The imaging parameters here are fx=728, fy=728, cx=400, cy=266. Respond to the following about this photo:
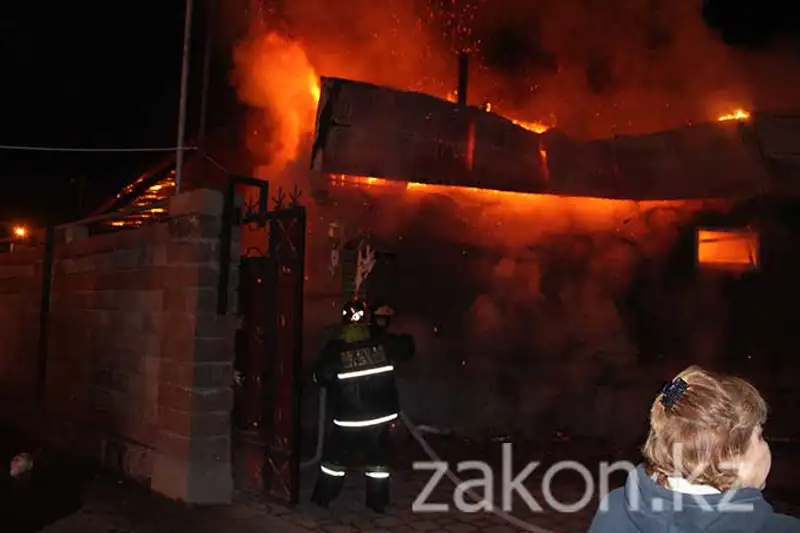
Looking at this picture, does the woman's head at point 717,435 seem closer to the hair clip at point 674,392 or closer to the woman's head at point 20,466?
the hair clip at point 674,392

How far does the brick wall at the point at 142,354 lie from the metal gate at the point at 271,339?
24 cm

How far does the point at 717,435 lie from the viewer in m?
1.77

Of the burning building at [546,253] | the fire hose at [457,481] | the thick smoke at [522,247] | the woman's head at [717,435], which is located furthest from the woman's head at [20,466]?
the woman's head at [717,435]

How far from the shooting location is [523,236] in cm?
955

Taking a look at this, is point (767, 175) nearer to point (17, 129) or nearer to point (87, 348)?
point (87, 348)

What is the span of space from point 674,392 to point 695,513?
0.96 feet

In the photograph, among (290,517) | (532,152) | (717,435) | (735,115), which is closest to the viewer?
(717,435)

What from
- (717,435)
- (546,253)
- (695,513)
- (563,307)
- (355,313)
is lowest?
(695,513)

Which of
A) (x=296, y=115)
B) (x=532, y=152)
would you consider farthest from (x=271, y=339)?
(x=532, y=152)

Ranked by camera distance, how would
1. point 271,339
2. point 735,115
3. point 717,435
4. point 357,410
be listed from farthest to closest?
1. point 735,115
2. point 271,339
3. point 357,410
4. point 717,435

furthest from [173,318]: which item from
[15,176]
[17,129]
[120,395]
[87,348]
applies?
[15,176]

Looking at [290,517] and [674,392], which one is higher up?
[674,392]

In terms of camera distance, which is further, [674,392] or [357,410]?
[357,410]

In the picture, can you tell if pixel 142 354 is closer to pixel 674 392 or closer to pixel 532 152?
pixel 532 152
